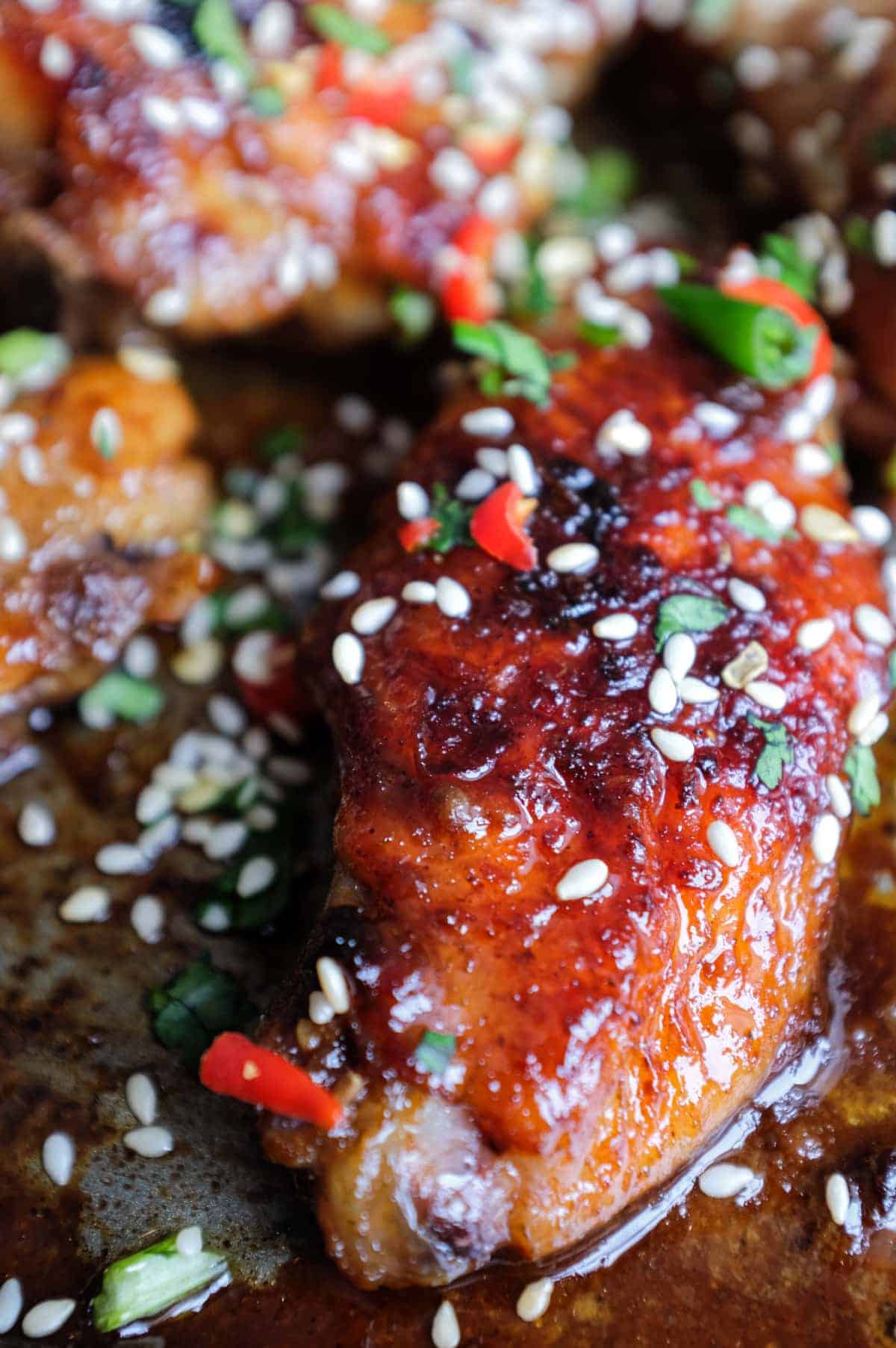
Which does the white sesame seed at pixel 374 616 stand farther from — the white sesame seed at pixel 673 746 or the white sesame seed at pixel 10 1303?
the white sesame seed at pixel 10 1303

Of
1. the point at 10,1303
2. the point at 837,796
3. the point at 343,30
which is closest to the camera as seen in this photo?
the point at 10,1303

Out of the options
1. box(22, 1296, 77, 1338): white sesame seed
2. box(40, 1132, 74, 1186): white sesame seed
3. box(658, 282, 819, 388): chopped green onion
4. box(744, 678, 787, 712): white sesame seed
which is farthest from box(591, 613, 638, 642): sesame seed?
box(22, 1296, 77, 1338): white sesame seed

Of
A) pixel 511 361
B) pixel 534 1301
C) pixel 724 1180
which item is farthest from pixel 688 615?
pixel 534 1301

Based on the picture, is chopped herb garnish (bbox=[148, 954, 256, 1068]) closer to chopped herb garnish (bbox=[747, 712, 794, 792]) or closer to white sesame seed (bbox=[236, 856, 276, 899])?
white sesame seed (bbox=[236, 856, 276, 899])

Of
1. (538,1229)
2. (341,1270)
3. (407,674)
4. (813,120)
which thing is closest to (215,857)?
(407,674)

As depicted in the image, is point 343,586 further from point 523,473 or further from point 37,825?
point 37,825

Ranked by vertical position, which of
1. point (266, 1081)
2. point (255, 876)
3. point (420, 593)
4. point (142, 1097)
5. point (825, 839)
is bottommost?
point (142, 1097)
